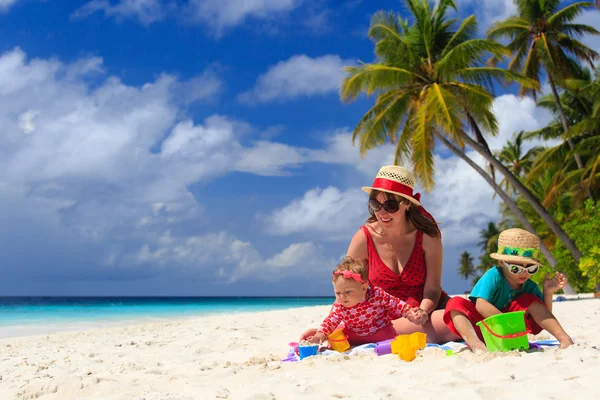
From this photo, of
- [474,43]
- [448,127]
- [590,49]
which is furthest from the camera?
[590,49]

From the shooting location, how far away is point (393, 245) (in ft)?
14.6

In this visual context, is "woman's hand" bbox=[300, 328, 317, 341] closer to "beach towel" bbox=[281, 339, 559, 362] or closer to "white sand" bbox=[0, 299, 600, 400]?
"beach towel" bbox=[281, 339, 559, 362]

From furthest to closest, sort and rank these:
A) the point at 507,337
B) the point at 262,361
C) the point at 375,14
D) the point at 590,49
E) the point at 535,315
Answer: the point at 590,49 < the point at 375,14 < the point at 262,361 < the point at 535,315 < the point at 507,337

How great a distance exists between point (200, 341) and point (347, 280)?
2.96 m

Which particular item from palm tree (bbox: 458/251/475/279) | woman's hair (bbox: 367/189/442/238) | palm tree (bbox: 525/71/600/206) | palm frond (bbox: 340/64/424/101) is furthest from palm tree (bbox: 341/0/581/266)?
palm tree (bbox: 458/251/475/279)

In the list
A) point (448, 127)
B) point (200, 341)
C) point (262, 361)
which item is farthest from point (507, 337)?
point (448, 127)

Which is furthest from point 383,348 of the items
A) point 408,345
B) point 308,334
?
point 308,334

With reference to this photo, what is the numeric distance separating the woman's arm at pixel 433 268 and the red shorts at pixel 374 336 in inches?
15.4

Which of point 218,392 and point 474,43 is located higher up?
point 474,43

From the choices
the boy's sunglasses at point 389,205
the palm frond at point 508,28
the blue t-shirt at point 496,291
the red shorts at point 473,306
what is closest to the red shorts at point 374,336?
the red shorts at point 473,306

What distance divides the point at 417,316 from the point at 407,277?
481mm

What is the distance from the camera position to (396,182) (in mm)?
4246

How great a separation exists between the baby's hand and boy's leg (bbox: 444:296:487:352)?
0.52ft

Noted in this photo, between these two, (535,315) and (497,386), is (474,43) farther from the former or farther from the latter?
(497,386)
